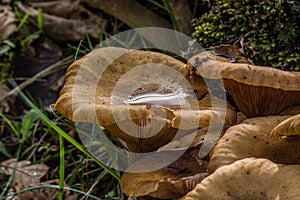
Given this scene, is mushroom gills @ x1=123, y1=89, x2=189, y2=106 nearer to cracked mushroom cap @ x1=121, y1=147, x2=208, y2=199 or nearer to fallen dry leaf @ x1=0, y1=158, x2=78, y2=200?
cracked mushroom cap @ x1=121, y1=147, x2=208, y2=199

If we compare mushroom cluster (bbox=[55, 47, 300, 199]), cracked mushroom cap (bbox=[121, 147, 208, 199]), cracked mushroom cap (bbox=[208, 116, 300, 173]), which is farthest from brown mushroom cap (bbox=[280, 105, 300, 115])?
cracked mushroom cap (bbox=[121, 147, 208, 199])

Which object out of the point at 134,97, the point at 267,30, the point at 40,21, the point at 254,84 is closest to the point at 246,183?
the point at 254,84

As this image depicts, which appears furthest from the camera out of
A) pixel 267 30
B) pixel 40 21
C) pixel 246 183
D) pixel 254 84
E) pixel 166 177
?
pixel 40 21

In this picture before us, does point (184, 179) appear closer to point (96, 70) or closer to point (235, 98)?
point (235, 98)

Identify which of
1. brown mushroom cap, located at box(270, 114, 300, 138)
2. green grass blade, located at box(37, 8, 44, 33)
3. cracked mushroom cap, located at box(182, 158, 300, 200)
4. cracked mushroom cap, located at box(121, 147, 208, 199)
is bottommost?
cracked mushroom cap, located at box(121, 147, 208, 199)

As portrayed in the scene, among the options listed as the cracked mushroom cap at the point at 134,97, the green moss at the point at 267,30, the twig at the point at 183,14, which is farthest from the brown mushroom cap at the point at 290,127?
the twig at the point at 183,14

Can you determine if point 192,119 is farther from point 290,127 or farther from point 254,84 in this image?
point 290,127
